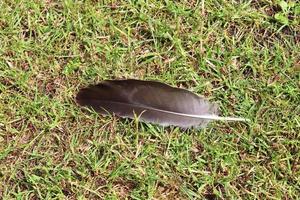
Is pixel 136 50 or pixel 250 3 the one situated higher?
pixel 250 3

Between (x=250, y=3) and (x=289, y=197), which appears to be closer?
(x=289, y=197)

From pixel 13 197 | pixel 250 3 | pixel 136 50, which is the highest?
pixel 250 3

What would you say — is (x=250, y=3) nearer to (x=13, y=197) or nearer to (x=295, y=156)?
(x=295, y=156)

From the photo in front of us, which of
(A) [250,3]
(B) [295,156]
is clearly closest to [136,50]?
(A) [250,3]
